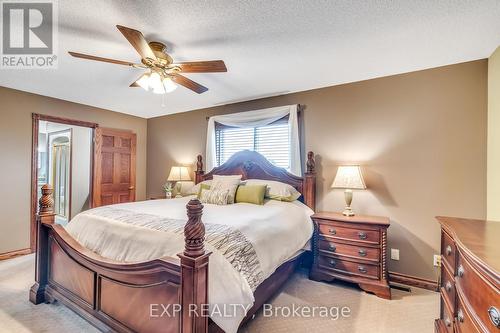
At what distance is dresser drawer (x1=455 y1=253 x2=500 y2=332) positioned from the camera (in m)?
0.88

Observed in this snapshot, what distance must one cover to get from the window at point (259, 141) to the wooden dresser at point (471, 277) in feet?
7.40

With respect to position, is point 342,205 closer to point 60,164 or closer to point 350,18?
point 350,18

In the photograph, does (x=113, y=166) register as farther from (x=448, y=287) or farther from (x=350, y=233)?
(x=448, y=287)

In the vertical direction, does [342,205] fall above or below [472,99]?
below

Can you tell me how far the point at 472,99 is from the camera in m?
2.50

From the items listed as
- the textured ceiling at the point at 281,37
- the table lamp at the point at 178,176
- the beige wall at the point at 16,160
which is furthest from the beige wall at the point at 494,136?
the beige wall at the point at 16,160

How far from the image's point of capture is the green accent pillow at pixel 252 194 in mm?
3048

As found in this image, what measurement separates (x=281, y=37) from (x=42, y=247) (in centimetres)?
294

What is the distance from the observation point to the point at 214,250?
1559mm

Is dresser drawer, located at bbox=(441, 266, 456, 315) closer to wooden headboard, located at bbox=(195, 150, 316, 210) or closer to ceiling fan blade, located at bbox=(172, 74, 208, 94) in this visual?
wooden headboard, located at bbox=(195, 150, 316, 210)

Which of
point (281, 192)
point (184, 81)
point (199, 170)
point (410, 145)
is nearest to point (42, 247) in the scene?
point (184, 81)

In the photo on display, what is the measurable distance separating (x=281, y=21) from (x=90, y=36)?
164 cm

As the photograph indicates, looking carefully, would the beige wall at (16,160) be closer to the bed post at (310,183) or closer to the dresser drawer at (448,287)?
the bed post at (310,183)

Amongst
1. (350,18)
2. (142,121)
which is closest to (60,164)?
(142,121)
